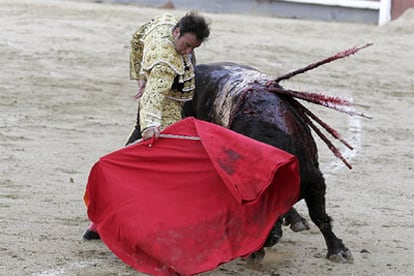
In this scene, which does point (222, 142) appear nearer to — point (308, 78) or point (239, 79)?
point (239, 79)

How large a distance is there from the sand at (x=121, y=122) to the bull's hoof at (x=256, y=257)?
32 millimetres

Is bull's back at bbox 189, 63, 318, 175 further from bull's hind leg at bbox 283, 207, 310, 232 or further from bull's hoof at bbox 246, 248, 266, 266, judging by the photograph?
bull's hind leg at bbox 283, 207, 310, 232

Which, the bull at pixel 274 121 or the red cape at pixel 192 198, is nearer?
the red cape at pixel 192 198

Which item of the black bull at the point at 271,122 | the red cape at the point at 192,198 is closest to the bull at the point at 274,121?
the black bull at the point at 271,122

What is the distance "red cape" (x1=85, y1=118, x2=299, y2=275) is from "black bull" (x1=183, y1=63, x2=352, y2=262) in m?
0.22

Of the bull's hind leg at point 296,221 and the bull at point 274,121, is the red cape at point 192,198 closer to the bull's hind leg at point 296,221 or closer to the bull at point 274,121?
the bull at point 274,121

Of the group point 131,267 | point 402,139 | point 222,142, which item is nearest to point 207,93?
point 222,142

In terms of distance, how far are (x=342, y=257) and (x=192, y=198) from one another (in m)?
0.81

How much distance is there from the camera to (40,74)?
9555 mm

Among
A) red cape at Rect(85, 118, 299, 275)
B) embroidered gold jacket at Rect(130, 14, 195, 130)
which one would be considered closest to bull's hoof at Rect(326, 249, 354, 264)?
red cape at Rect(85, 118, 299, 275)

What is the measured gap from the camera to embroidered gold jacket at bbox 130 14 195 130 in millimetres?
4387

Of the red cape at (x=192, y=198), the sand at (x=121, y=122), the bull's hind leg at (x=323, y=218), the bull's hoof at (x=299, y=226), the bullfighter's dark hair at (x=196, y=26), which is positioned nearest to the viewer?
the red cape at (x=192, y=198)

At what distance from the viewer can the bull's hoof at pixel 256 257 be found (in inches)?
177

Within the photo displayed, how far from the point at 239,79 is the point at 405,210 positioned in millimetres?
1532
